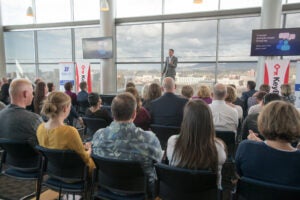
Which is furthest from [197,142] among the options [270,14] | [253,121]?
[270,14]

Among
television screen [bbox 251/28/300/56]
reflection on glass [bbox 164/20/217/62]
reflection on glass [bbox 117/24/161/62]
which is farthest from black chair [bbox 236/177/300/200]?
reflection on glass [bbox 117/24/161/62]

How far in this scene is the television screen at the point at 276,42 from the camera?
241 inches

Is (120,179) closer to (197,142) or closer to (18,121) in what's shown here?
(197,142)

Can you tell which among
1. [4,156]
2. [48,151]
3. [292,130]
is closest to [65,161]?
[48,151]

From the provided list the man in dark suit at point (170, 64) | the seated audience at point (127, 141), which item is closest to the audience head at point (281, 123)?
the seated audience at point (127, 141)

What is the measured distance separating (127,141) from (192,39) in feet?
22.2

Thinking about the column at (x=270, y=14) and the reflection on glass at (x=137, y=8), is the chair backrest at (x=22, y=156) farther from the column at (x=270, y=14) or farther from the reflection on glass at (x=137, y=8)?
the reflection on glass at (x=137, y=8)

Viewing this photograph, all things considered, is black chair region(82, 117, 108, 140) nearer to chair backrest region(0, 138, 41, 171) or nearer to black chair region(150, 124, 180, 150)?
black chair region(150, 124, 180, 150)

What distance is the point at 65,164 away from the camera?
2.01 meters

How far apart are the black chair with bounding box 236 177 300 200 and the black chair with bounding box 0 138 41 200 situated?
1.65 metres

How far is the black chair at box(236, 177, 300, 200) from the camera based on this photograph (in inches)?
53.1

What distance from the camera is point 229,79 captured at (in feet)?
25.4

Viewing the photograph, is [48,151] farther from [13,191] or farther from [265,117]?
[265,117]

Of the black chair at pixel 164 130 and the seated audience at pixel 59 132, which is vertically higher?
the seated audience at pixel 59 132
